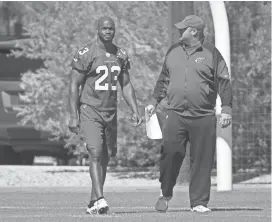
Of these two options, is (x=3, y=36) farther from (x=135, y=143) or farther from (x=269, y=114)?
(x=269, y=114)

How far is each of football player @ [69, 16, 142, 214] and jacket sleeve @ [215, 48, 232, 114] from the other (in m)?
0.84

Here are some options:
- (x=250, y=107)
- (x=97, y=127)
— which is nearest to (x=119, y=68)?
(x=97, y=127)

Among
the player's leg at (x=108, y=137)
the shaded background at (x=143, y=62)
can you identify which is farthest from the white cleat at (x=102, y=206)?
the shaded background at (x=143, y=62)

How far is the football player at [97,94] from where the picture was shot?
32.0 feet

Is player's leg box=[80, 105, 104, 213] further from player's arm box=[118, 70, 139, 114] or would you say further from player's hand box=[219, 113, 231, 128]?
player's hand box=[219, 113, 231, 128]

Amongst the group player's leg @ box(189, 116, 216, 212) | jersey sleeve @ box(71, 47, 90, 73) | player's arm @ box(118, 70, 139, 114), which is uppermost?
jersey sleeve @ box(71, 47, 90, 73)

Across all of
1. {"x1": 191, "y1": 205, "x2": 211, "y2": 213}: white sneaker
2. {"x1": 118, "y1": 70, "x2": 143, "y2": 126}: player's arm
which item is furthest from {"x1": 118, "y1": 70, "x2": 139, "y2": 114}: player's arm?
{"x1": 191, "y1": 205, "x2": 211, "y2": 213}: white sneaker

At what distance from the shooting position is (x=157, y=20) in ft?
58.6

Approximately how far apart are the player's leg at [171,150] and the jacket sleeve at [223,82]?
415mm

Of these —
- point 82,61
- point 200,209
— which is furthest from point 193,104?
point 82,61

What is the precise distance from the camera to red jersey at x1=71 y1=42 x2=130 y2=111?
32.0 feet

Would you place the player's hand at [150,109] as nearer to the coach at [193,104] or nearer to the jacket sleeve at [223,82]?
the coach at [193,104]

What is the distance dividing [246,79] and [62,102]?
11.8 feet

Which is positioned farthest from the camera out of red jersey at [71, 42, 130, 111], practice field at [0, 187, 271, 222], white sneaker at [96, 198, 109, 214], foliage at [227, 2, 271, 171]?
foliage at [227, 2, 271, 171]
